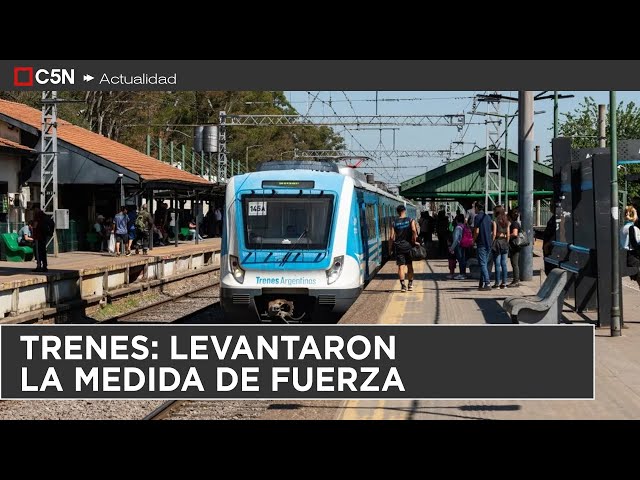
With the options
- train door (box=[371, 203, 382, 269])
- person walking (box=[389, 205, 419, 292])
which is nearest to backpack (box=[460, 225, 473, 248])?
train door (box=[371, 203, 382, 269])

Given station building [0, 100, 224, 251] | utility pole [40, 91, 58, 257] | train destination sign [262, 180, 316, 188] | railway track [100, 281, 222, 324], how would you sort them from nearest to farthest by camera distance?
1. train destination sign [262, 180, 316, 188]
2. railway track [100, 281, 222, 324]
3. utility pole [40, 91, 58, 257]
4. station building [0, 100, 224, 251]

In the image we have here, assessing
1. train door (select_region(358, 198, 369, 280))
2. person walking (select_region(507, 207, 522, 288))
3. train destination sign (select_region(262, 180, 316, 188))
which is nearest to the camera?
train destination sign (select_region(262, 180, 316, 188))

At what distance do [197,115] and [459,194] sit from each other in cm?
3928

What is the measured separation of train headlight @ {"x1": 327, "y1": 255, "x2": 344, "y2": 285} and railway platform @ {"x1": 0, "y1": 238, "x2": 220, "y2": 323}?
528 centimetres

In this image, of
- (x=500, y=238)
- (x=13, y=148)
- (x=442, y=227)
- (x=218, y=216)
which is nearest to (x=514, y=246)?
(x=500, y=238)

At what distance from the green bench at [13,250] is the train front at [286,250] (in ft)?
45.7

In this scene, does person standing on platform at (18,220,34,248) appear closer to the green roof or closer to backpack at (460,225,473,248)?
backpack at (460,225,473,248)

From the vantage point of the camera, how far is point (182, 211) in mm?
49000

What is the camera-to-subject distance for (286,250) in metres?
14.7

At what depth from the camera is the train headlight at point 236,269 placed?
14672 millimetres

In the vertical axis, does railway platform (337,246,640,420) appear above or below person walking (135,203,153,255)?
below

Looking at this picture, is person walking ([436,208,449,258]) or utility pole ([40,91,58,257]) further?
person walking ([436,208,449,258])

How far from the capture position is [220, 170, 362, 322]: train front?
14602 mm

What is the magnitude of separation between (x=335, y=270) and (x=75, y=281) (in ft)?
24.5
